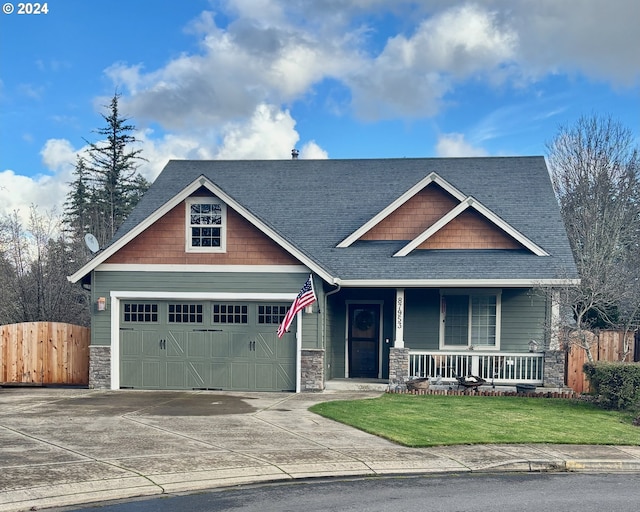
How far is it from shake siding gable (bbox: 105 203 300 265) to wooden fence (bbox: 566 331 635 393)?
8662 millimetres

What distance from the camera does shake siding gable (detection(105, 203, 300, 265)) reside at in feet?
59.4

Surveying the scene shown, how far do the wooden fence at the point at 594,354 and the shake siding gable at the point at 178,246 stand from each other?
866 centimetres

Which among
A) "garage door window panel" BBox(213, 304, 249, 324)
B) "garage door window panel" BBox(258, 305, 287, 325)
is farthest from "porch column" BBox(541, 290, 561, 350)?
"garage door window panel" BBox(213, 304, 249, 324)

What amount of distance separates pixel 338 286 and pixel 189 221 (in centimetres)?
420

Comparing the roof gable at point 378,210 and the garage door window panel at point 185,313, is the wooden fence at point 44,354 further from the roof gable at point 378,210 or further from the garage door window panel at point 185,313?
the garage door window panel at point 185,313

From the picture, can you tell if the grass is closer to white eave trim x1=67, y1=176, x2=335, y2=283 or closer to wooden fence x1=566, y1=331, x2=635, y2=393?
wooden fence x1=566, y1=331, x2=635, y2=393

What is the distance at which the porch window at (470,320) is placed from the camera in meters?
19.5

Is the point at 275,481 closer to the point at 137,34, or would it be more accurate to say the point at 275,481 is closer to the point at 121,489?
the point at 121,489

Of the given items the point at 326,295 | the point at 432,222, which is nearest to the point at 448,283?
the point at 432,222

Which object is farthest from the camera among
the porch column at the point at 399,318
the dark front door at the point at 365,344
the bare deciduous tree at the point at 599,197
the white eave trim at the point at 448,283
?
the bare deciduous tree at the point at 599,197

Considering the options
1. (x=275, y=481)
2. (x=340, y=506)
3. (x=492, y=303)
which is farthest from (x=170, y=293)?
(x=340, y=506)

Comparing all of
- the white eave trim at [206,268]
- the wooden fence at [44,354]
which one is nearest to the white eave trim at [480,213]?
the white eave trim at [206,268]

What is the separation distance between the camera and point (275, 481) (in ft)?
29.8

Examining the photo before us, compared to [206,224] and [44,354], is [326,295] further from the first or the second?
[44,354]
